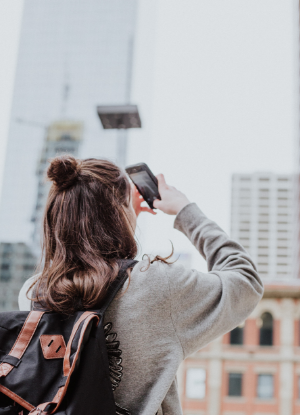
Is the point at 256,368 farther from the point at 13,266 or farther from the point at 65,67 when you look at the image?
the point at 65,67

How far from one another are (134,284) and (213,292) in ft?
0.34

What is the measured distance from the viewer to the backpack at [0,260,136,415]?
1.45 ft

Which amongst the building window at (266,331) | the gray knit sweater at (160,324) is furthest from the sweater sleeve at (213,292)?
the building window at (266,331)

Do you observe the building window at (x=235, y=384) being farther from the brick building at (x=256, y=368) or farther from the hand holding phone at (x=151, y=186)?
the hand holding phone at (x=151, y=186)

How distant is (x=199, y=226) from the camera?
0.64 meters

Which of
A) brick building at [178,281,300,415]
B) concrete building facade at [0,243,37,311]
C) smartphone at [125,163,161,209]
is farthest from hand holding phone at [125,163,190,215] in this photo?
brick building at [178,281,300,415]

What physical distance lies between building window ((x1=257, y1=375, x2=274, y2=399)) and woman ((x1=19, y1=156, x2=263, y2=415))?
11.5 meters

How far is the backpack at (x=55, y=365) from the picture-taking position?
44 centimetres

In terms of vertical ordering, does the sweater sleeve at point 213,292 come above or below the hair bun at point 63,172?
below

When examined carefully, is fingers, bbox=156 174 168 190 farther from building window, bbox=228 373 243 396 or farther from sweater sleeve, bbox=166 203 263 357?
building window, bbox=228 373 243 396

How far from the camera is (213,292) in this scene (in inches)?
21.2

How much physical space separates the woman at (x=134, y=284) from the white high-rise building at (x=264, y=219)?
5503 cm

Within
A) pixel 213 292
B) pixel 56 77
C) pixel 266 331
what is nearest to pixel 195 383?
pixel 266 331

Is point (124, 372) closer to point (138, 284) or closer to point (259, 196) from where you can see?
point (138, 284)
